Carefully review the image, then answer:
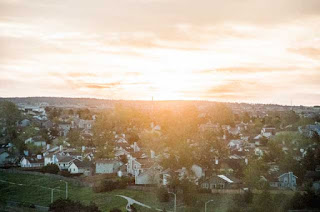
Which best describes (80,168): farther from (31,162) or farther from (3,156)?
(3,156)

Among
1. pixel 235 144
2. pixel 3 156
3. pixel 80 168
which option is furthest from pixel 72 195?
pixel 235 144

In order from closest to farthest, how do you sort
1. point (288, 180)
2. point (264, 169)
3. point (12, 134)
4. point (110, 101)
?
1. point (288, 180)
2. point (264, 169)
3. point (12, 134)
4. point (110, 101)

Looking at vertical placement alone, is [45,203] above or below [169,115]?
below

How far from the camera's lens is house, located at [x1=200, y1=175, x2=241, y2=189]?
113ft

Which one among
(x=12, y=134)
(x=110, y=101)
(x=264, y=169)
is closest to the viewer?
(x=264, y=169)

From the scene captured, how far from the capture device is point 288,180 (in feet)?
118

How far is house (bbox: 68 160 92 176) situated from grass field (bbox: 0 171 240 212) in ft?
8.96

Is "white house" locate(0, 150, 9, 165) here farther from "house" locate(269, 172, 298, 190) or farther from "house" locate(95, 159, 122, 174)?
"house" locate(269, 172, 298, 190)

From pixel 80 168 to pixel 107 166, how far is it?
2.46m

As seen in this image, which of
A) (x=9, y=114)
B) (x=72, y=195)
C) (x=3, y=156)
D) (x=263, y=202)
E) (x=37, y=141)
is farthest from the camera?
(x=9, y=114)

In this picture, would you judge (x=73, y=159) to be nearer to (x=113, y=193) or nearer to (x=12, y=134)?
(x=113, y=193)

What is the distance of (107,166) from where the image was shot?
1676 inches

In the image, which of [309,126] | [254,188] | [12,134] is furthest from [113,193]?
[309,126]

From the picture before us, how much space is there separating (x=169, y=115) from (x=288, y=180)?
5421 centimetres
